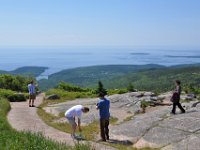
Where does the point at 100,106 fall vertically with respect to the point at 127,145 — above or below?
above

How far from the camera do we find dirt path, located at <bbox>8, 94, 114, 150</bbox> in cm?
1764

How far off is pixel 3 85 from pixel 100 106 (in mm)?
27507

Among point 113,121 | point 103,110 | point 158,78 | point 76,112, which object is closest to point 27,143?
point 76,112

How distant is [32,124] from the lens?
851 inches

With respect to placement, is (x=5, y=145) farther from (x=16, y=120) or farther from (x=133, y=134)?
(x=16, y=120)

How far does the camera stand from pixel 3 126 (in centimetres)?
1844

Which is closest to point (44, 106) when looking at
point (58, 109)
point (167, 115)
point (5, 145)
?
point (58, 109)

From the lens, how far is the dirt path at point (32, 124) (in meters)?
17.6

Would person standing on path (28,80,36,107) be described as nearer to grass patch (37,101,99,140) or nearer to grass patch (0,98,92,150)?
grass patch (37,101,99,140)

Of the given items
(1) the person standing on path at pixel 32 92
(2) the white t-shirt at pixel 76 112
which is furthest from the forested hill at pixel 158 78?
(2) the white t-shirt at pixel 76 112

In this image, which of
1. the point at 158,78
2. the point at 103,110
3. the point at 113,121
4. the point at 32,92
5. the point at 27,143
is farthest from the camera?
the point at 158,78

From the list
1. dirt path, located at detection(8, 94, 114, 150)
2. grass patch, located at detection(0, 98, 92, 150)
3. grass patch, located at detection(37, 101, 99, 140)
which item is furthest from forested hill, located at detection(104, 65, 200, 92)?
grass patch, located at detection(0, 98, 92, 150)

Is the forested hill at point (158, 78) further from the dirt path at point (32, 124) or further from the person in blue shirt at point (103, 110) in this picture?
the person in blue shirt at point (103, 110)

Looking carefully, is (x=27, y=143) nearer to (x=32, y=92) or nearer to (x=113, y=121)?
(x=113, y=121)
